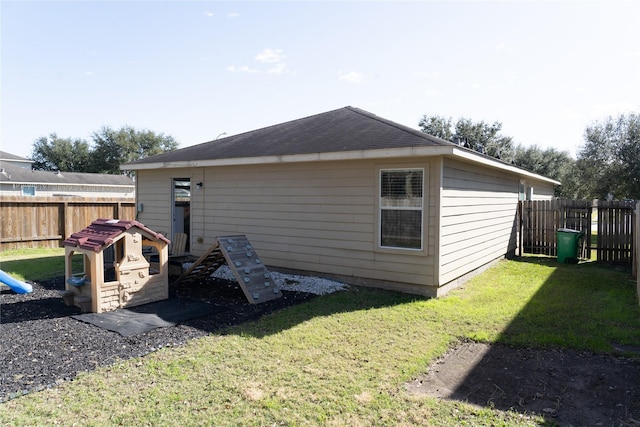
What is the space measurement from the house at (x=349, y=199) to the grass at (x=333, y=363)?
784 mm

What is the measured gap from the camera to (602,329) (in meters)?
5.15

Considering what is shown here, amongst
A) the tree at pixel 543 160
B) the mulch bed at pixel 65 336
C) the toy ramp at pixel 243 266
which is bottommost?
the mulch bed at pixel 65 336

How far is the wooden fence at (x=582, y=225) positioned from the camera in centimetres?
1025

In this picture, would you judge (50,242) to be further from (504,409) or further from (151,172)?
(504,409)

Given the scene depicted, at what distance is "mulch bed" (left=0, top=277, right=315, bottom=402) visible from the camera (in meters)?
3.68

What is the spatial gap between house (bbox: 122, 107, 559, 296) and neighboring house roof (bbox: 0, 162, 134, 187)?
22.3 metres

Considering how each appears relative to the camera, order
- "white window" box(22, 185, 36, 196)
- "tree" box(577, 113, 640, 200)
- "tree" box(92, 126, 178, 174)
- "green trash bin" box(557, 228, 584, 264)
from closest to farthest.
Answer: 1. "green trash bin" box(557, 228, 584, 264)
2. "tree" box(577, 113, 640, 200)
3. "white window" box(22, 185, 36, 196)
4. "tree" box(92, 126, 178, 174)

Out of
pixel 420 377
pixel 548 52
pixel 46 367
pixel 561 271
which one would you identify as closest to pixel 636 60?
pixel 548 52

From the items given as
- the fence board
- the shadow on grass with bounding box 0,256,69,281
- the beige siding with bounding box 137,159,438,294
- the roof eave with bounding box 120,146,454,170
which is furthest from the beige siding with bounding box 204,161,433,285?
the fence board

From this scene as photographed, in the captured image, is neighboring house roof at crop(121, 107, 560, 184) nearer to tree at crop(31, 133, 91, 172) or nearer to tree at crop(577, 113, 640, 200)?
tree at crop(577, 113, 640, 200)

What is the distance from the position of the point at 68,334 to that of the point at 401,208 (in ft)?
16.5

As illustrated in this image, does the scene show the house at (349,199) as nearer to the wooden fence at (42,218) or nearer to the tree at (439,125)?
the wooden fence at (42,218)

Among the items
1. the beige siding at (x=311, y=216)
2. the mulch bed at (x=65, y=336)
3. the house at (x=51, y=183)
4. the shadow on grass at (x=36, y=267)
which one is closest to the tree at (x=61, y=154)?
the house at (x=51, y=183)

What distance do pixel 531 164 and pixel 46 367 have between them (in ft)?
110
